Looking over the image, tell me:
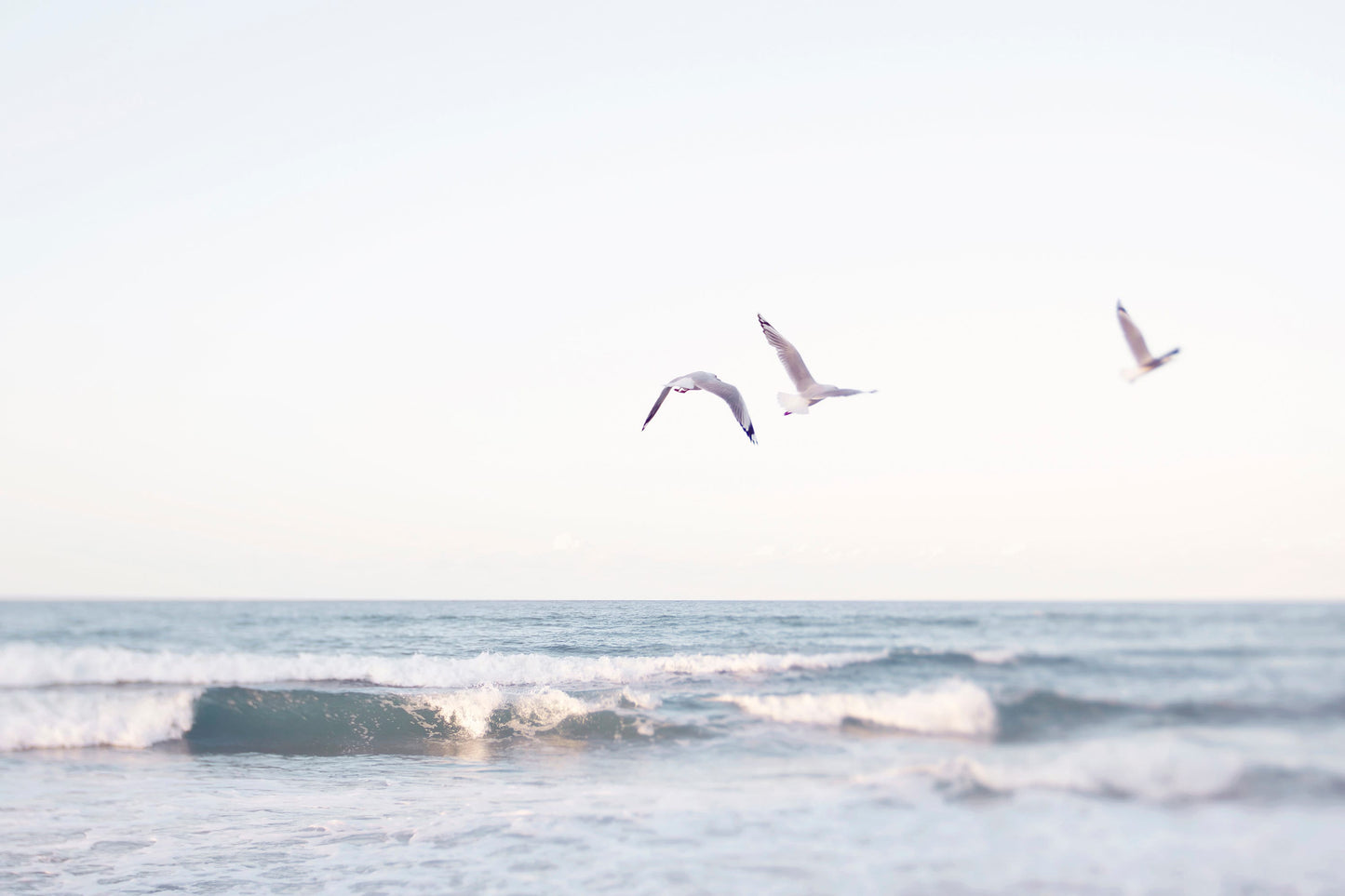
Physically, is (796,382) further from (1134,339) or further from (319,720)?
(319,720)

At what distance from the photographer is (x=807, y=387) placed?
678 centimetres

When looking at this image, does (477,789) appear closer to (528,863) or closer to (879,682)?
(528,863)

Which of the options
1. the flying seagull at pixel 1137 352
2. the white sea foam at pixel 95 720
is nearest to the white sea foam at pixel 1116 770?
the flying seagull at pixel 1137 352

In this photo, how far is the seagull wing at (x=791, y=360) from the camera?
6723 millimetres

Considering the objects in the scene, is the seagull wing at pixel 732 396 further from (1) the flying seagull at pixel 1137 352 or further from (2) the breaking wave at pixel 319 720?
(2) the breaking wave at pixel 319 720

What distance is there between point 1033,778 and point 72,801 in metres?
9.80

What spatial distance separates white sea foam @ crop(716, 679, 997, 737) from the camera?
8.94 metres

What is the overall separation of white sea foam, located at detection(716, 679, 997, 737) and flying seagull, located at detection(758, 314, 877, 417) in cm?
444

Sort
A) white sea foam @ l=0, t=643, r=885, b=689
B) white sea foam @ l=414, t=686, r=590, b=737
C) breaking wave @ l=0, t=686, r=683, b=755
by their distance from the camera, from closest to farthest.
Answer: breaking wave @ l=0, t=686, r=683, b=755
white sea foam @ l=414, t=686, r=590, b=737
white sea foam @ l=0, t=643, r=885, b=689

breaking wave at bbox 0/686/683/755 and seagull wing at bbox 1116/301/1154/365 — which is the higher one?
seagull wing at bbox 1116/301/1154/365

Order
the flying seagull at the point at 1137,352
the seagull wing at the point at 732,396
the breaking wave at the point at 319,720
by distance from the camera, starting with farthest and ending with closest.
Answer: the breaking wave at the point at 319,720 < the seagull wing at the point at 732,396 < the flying seagull at the point at 1137,352

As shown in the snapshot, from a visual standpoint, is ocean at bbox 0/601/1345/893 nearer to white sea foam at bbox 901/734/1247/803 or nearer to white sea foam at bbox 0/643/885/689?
white sea foam at bbox 901/734/1247/803

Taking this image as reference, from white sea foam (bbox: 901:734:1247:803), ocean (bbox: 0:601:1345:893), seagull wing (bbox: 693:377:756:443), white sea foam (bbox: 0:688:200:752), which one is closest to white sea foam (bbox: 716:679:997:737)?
ocean (bbox: 0:601:1345:893)

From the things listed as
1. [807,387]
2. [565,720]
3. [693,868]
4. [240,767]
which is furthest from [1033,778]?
[240,767]
